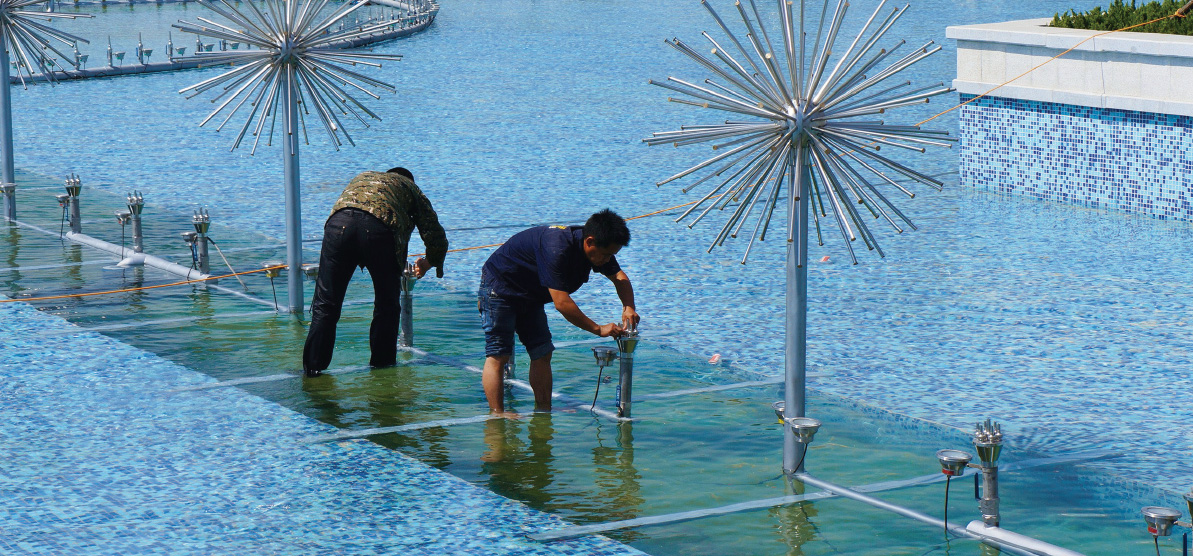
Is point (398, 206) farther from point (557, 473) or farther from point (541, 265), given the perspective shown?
point (557, 473)

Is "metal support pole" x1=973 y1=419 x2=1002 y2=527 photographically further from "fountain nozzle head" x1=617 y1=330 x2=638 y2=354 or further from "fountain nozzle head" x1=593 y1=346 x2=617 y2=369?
"fountain nozzle head" x1=593 y1=346 x2=617 y2=369

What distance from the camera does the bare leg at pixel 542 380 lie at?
768 cm

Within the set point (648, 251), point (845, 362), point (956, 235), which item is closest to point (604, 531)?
point (845, 362)

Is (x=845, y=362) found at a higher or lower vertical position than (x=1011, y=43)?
lower

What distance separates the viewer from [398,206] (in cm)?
842

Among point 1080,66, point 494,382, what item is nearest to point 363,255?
point 494,382

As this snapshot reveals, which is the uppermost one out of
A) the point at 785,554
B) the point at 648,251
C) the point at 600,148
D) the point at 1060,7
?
the point at 1060,7

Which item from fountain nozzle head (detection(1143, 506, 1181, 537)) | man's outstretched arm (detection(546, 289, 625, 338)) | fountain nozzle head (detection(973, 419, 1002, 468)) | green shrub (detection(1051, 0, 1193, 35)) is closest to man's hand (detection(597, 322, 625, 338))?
man's outstretched arm (detection(546, 289, 625, 338))

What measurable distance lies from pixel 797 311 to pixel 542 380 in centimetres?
190

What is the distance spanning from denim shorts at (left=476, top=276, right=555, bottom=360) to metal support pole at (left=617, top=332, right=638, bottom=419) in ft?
1.43

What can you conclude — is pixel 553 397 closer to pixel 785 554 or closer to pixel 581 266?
pixel 581 266

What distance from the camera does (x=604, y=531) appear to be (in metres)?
6.02

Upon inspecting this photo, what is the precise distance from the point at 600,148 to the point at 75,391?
10.1 m

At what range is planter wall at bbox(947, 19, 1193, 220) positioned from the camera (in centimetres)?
1304
